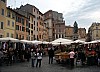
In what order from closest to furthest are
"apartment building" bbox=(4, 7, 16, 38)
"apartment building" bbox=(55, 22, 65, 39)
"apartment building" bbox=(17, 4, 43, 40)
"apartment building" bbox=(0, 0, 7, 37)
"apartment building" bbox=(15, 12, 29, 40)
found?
"apartment building" bbox=(0, 0, 7, 37) < "apartment building" bbox=(4, 7, 16, 38) < "apartment building" bbox=(15, 12, 29, 40) < "apartment building" bbox=(17, 4, 43, 40) < "apartment building" bbox=(55, 22, 65, 39)

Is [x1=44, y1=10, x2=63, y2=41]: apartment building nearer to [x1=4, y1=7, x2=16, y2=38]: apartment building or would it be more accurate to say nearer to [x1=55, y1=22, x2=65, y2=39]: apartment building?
[x1=55, y1=22, x2=65, y2=39]: apartment building

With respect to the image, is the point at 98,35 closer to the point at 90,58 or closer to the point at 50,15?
the point at 50,15

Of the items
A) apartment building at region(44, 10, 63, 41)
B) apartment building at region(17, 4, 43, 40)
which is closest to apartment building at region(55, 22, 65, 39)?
apartment building at region(44, 10, 63, 41)

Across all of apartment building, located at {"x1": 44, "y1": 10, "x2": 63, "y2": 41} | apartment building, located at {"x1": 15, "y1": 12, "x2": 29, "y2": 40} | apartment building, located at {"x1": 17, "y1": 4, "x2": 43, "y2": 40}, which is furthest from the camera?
apartment building, located at {"x1": 44, "y1": 10, "x2": 63, "y2": 41}

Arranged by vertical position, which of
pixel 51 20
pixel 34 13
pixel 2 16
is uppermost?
pixel 51 20

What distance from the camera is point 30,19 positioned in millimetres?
72188

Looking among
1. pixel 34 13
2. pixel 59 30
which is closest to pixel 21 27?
pixel 34 13

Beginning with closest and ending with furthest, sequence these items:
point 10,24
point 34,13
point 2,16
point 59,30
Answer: point 2,16 → point 10,24 → point 34,13 → point 59,30

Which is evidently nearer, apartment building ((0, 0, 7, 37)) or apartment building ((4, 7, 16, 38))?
apartment building ((0, 0, 7, 37))

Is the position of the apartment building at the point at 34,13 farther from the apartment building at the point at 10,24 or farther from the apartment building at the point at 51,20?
the apartment building at the point at 51,20

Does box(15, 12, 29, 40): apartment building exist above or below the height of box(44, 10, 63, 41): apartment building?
below

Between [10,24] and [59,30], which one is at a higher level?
[59,30]

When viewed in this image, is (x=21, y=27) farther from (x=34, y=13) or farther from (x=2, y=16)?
(x=34, y=13)

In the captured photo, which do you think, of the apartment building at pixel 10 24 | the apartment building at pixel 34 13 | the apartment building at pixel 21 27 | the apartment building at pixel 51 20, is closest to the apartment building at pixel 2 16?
the apartment building at pixel 10 24
